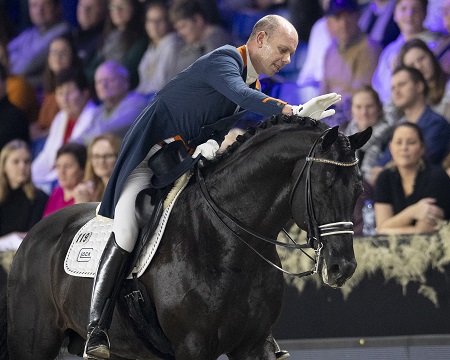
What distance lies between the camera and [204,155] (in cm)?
403

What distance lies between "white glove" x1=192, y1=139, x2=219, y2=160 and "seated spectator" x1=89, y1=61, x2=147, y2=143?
4.04 metres

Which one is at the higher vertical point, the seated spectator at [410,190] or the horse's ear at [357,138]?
the horse's ear at [357,138]

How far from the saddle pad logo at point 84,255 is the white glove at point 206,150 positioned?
745 millimetres

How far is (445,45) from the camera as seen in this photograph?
6371 mm

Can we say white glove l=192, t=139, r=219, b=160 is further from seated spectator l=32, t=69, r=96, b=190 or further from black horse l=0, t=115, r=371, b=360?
seated spectator l=32, t=69, r=96, b=190

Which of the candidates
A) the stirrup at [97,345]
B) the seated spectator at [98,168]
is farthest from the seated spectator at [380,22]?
the stirrup at [97,345]

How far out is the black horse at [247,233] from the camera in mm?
3447

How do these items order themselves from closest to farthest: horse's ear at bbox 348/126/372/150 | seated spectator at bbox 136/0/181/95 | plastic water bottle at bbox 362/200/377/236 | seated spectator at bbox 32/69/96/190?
horse's ear at bbox 348/126/372/150
plastic water bottle at bbox 362/200/377/236
seated spectator at bbox 136/0/181/95
seated spectator at bbox 32/69/96/190

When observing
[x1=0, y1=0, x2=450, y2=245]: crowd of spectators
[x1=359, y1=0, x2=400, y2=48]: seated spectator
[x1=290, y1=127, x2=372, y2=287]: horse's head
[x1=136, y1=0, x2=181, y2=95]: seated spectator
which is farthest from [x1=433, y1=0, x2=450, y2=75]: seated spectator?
[x1=290, y1=127, x2=372, y2=287]: horse's head

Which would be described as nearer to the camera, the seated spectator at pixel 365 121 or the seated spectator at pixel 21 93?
the seated spectator at pixel 365 121

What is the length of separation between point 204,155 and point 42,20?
5264mm

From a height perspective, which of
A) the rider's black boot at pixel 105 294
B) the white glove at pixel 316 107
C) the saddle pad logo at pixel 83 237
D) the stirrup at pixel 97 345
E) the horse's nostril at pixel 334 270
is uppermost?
the white glove at pixel 316 107

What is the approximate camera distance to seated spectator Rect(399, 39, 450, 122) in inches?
246

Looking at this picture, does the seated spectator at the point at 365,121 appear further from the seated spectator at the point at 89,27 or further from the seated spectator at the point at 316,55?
the seated spectator at the point at 89,27
